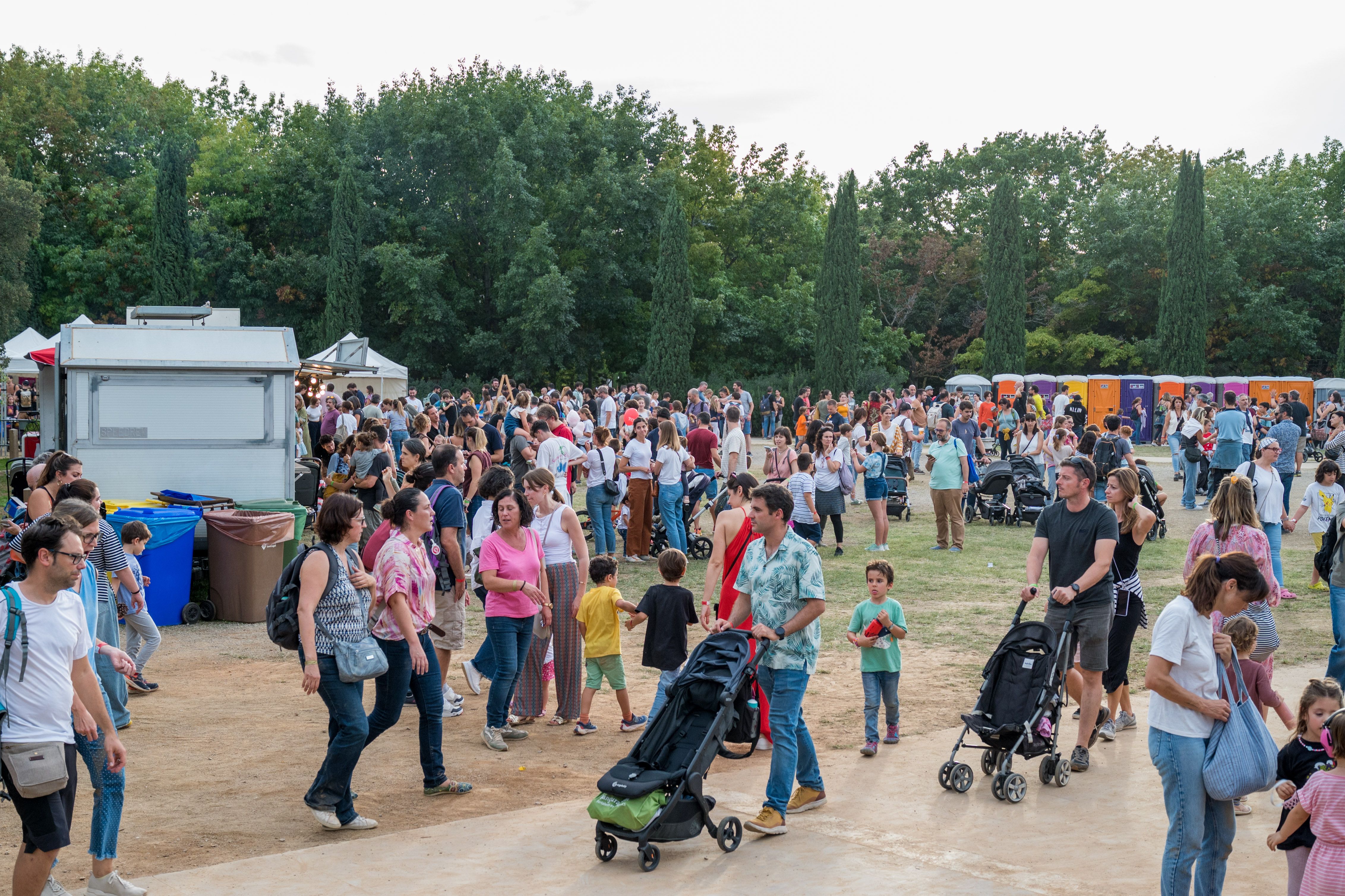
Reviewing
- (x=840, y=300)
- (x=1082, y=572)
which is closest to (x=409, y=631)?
(x=1082, y=572)

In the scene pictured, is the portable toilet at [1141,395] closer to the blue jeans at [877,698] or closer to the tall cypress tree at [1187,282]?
the tall cypress tree at [1187,282]

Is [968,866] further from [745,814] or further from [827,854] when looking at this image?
[745,814]

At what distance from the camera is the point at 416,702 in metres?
6.55

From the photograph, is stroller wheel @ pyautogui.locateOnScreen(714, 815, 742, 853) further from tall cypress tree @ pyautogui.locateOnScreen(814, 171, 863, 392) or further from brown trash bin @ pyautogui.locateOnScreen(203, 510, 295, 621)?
tall cypress tree @ pyautogui.locateOnScreen(814, 171, 863, 392)

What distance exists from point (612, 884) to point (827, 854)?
1056 mm

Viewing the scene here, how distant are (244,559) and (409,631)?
5.91 m

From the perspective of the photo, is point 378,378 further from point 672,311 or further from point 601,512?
Answer: point 601,512

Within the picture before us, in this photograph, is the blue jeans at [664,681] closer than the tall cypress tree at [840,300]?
Yes

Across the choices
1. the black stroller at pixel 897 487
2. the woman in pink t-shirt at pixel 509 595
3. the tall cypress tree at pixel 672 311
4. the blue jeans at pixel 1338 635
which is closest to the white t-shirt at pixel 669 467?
the black stroller at pixel 897 487

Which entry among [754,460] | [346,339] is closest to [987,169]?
[754,460]

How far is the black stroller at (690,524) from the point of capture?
14812 millimetres

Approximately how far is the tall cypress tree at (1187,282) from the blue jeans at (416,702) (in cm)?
4383

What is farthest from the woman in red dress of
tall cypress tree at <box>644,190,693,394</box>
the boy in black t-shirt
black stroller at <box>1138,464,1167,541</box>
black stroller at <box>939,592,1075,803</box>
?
tall cypress tree at <box>644,190,693,394</box>

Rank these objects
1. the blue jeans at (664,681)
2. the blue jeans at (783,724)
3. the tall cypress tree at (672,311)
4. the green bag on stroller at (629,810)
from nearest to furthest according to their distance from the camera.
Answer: the green bag on stroller at (629,810) < the blue jeans at (783,724) < the blue jeans at (664,681) < the tall cypress tree at (672,311)
